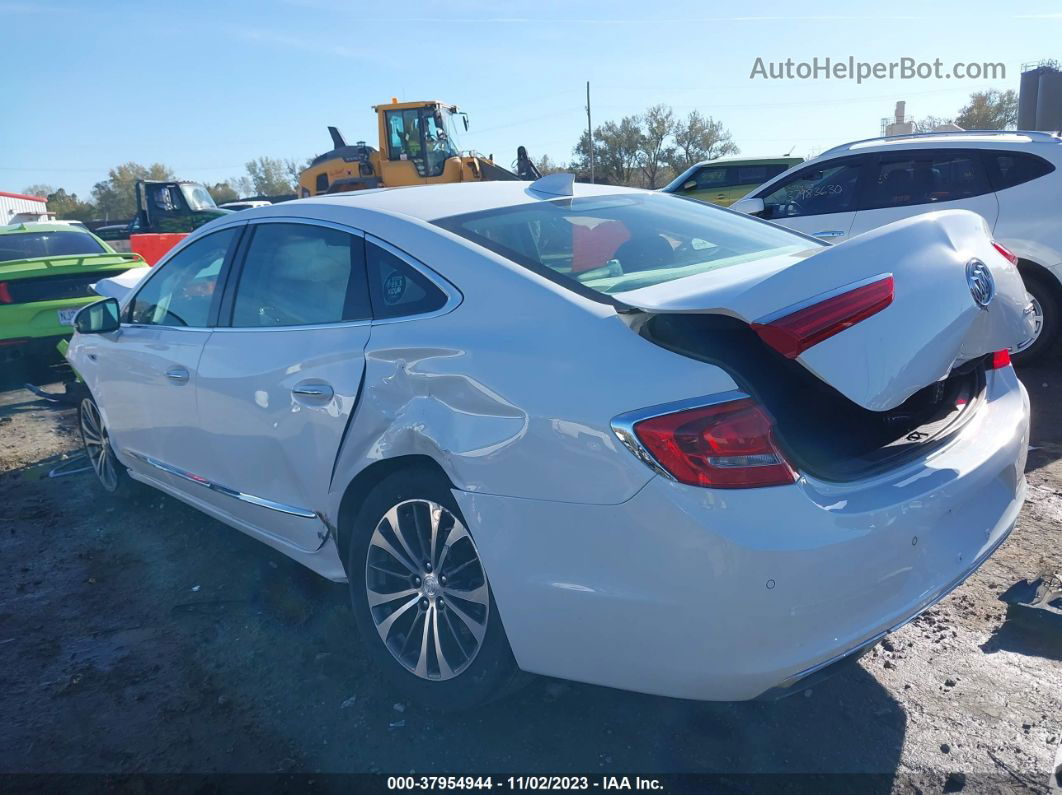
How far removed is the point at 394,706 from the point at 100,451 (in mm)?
3293

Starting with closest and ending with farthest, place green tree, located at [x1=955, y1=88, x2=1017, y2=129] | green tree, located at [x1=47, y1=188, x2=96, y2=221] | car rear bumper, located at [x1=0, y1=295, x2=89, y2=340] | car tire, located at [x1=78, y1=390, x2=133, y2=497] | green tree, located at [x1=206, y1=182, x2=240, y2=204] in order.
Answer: car tire, located at [x1=78, y1=390, x2=133, y2=497]
car rear bumper, located at [x1=0, y1=295, x2=89, y2=340]
green tree, located at [x1=955, y1=88, x2=1017, y2=129]
green tree, located at [x1=47, y1=188, x2=96, y2=221]
green tree, located at [x1=206, y1=182, x2=240, y2=204]

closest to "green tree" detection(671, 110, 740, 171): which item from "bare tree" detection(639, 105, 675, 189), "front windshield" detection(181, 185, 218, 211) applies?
"bare tree" detection(639, 105, 675, 189)

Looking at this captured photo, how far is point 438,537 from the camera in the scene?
272 centimetres

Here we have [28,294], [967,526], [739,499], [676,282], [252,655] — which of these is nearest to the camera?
[739,499]

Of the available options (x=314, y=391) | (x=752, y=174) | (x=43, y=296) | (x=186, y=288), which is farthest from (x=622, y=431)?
(x=752, y=174)

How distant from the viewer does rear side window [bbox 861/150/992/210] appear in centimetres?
682

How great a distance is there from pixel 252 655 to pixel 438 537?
117 centimetres

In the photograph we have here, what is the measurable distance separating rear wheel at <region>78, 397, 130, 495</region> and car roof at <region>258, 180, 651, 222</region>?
2108mm

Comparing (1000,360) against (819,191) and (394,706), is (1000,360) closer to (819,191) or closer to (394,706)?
(394,706)

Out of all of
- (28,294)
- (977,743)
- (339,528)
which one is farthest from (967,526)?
(28,294)

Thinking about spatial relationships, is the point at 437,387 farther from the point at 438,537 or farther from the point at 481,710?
the point at 481,710

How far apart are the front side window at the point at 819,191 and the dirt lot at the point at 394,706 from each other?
13.3 feet

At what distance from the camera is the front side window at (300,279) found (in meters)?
3.12

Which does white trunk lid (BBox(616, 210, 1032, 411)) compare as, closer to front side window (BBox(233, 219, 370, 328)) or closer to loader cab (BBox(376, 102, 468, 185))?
front side window (BBox(233, 219, 370, 328))
